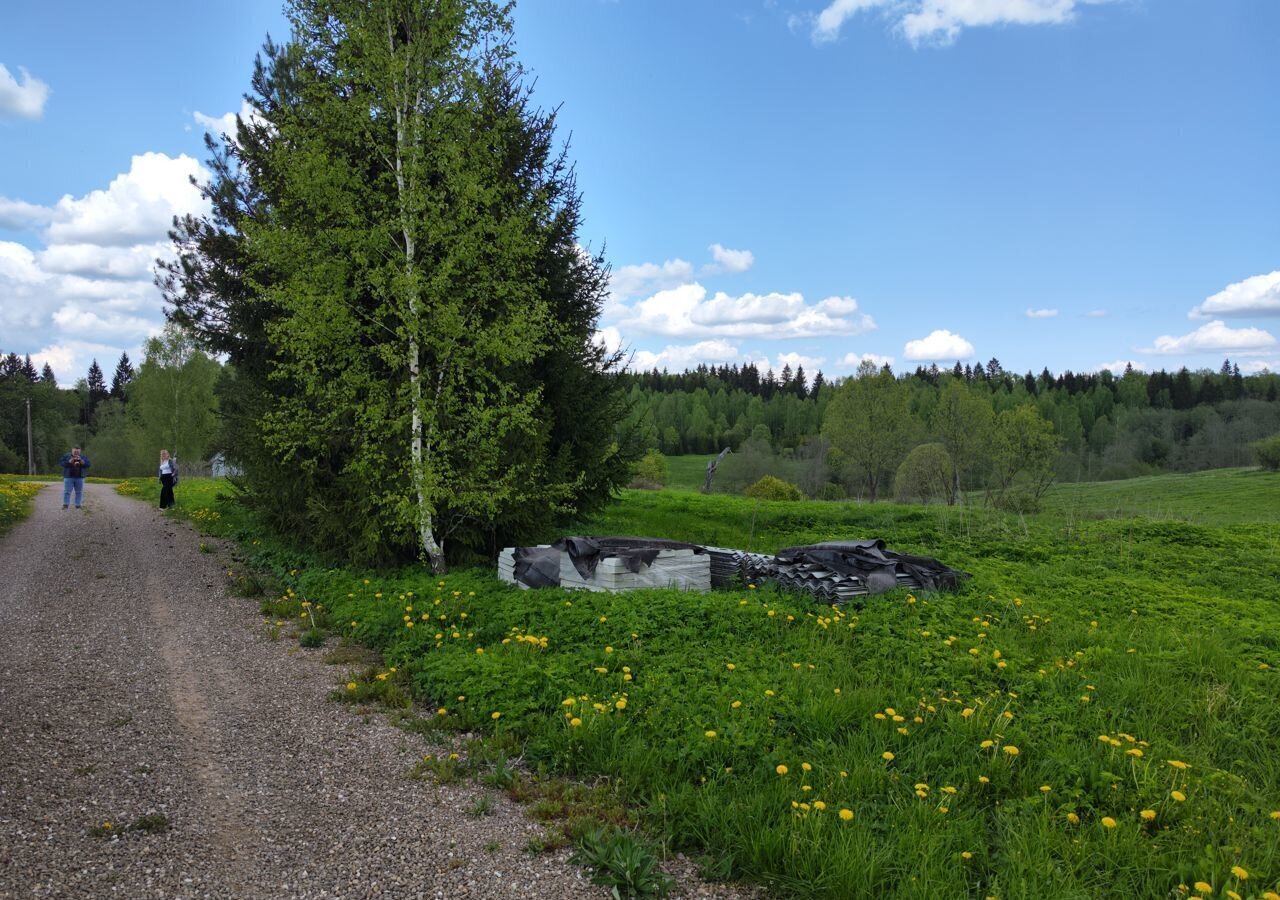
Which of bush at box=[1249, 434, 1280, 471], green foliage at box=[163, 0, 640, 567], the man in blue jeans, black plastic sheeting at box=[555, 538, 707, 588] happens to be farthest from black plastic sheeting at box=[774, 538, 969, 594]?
bush at box=[1249, 434, 1280, 471]

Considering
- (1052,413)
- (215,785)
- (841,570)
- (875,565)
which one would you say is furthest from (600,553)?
(1052,413)

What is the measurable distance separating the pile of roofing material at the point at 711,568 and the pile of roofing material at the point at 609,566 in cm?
1

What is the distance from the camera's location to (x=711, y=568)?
9.41 metres

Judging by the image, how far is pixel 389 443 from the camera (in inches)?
386

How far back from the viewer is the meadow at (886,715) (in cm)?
358

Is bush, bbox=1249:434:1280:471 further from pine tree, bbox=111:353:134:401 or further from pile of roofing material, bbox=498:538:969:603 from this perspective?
pine tree, bbox=111:353:134:401

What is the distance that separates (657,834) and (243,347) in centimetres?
1346

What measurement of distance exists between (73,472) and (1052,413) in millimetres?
85189

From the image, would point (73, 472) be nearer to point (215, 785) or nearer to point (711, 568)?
point (711, 568)

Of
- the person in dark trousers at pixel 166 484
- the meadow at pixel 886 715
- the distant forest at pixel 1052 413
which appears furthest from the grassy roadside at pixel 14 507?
the distant forest at pixel 1052 413

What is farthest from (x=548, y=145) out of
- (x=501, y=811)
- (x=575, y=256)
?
(x=501, y=811)

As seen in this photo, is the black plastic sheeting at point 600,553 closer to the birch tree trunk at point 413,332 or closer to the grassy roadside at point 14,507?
the birch tree trunk at point 413,332

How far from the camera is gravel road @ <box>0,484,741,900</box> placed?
347 cm

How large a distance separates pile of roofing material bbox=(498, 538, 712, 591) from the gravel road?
288 centimetres
